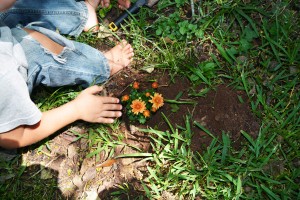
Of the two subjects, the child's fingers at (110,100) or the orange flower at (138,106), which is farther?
the child's fingers at (110,100)

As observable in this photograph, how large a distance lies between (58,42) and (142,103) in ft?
2.60

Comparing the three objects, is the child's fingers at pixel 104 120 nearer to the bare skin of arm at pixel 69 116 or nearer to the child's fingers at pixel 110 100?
the bare skin of arm at pixel 69 116

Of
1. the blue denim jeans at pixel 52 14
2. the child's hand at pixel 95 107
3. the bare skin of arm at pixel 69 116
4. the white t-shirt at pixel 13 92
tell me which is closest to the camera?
the white t-shirt at pixel 13 92

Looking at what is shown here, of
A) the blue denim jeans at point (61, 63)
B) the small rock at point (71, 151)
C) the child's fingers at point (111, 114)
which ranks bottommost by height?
the small rock at point (71, 151)

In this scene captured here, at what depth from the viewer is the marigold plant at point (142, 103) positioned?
2529 mm

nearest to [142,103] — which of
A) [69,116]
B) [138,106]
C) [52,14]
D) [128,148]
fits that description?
[138,106]

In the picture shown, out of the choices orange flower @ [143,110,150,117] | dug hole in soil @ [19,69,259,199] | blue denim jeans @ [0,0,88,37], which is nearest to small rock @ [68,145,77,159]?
dug hole in soil @ [19,69,259,199]

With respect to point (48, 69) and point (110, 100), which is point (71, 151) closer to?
point (110, 100)

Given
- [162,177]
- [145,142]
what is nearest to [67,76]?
[145,142]

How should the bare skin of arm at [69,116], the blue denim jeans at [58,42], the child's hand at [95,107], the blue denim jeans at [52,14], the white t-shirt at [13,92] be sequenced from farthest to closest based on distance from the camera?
1. the blue denim jeans at [52,14]
2. the child's hand at [95,107]
3. the blue denim jeans at [58,42]
4. the bare skin of arm at [69,116]
5. the white t-shirt at [13,92]

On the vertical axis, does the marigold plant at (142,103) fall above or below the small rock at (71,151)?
above

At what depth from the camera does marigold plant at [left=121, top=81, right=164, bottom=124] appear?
2529 mm

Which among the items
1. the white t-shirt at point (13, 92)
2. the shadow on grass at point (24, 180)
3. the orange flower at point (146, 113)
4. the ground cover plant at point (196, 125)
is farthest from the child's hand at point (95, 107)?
the shadow on grass at point (24, 180)

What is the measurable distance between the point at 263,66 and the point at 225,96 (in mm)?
426
